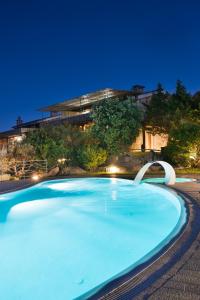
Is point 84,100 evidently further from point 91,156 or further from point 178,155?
point 178,155

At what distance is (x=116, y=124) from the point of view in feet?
67.5

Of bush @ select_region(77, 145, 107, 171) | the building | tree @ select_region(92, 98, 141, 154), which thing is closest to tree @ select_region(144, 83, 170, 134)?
the building

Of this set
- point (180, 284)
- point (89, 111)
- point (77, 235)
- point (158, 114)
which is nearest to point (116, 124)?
point (158, 114)

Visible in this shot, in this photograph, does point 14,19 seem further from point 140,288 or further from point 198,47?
point 140,288

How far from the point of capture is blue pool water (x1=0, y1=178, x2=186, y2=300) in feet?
13.9

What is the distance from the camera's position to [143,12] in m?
32.2

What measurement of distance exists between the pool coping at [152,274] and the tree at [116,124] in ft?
51.1

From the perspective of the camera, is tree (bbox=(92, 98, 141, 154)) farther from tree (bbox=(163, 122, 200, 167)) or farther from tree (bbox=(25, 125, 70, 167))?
tree (bbox=(163, 122, 200, 167))

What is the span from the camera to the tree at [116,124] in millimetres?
20109

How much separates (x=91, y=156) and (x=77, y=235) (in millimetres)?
12047

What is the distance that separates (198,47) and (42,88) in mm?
27081

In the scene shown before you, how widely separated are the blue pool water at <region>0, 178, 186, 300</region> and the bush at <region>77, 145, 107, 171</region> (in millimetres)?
5952

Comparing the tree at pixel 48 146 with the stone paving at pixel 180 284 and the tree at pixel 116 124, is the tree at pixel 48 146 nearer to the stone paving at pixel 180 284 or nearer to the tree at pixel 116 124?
the tree at pixel 116 124

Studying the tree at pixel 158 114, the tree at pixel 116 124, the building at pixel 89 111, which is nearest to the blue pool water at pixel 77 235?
the tree at pixel 116 124
